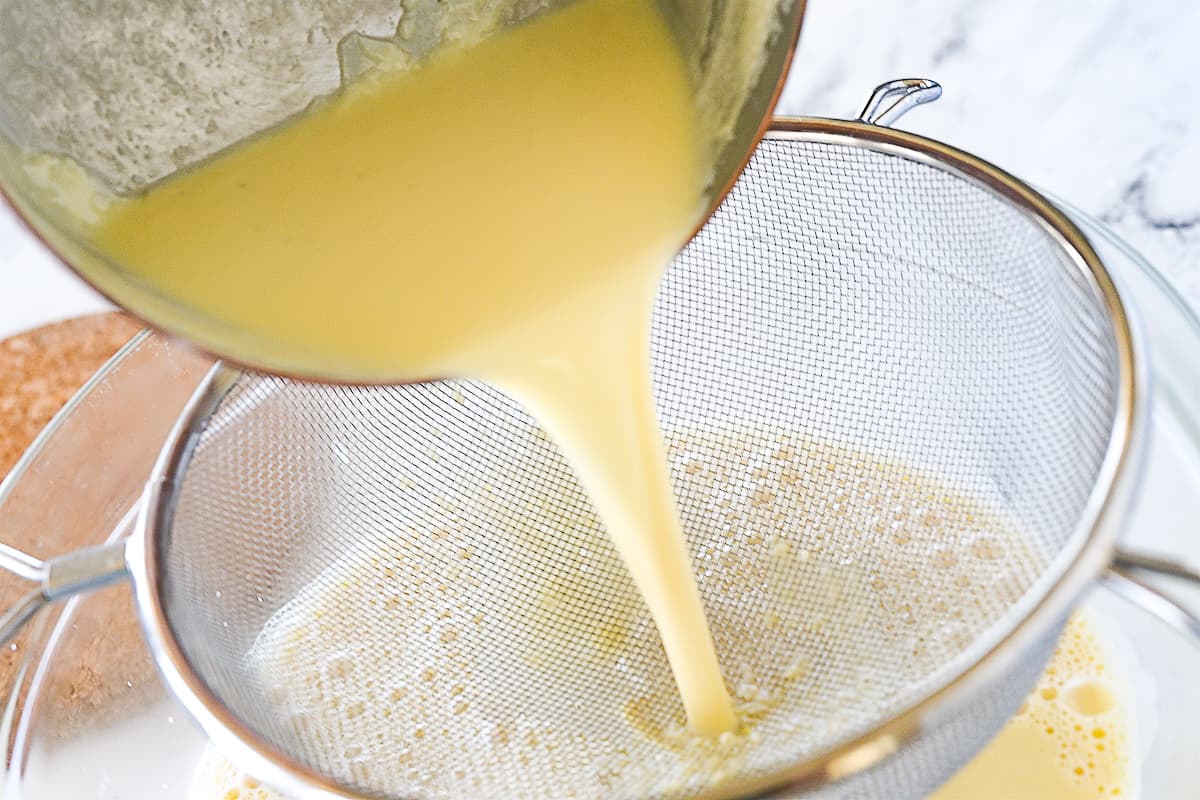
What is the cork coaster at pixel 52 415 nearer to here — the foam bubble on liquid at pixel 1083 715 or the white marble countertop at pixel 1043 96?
the white marble countertop at pixel 1043 96

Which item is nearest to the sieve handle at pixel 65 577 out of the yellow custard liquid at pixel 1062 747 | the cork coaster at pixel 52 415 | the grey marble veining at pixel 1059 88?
the cork coaster at pixel 52 415

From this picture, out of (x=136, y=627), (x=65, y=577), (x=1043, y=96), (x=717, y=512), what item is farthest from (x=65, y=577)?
(x=1043, y=96)

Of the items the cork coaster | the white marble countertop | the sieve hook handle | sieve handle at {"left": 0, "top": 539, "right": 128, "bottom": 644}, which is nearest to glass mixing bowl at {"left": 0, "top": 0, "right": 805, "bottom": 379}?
sieve handle at {"left": 0, "top": 539, "right": 128, "bottom": 644}

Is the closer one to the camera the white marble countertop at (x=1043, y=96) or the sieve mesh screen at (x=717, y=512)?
the sieve mesh screen at (x=717, y=512)

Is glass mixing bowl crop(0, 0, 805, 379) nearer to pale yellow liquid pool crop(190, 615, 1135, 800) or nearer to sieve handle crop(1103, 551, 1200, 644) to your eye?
sieve handle crop(1103, 551, 1200, 644)

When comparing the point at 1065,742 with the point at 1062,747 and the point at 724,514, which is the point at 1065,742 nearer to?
the point at 1062,747

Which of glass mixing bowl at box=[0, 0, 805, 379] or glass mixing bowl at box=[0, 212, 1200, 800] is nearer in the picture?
glass mixing bowl at box=[0, 0, 805, 379]

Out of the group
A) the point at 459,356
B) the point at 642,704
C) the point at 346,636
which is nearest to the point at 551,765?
the point at 642,704
